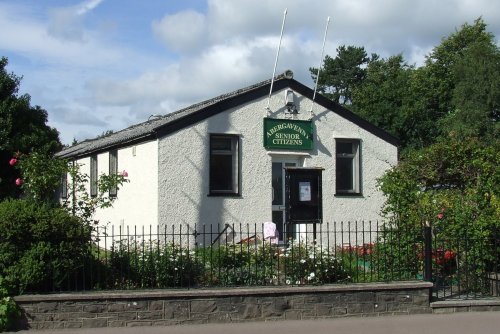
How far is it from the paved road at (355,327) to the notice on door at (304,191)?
15.6 feet

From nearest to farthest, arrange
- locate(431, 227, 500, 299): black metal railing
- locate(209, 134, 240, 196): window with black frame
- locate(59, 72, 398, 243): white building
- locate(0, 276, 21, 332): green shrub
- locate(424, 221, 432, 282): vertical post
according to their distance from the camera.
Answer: locate(0, 276, 21, 332): green shrub
locate(424, 221, 432, 282): vertical post
locate(431, 227, 500, 299): black metal railing
locate(59, 72, 398, 243): white building
locate(209, 134, 240, 196): window with black frame

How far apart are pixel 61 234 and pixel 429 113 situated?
102 feet

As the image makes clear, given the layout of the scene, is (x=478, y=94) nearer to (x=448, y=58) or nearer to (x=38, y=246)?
(x=448, y=58)

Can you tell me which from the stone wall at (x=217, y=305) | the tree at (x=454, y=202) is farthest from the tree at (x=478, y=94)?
the stone wall at (x=217, y=305)

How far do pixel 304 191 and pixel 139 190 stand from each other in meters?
4.05

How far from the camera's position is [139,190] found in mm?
15586

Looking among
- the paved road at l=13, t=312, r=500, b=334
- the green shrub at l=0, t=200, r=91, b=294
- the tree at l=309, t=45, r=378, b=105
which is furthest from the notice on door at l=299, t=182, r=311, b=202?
the tree at l=309, t=45, r=378, b=105

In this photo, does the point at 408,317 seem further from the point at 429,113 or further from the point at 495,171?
the point at 429,113

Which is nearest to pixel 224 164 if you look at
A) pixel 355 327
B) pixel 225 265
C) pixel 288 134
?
pixel 288 134

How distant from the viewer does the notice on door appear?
544 inches

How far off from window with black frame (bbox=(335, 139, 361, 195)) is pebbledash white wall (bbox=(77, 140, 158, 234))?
4.53 meters

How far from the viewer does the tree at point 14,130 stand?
19.6 metres

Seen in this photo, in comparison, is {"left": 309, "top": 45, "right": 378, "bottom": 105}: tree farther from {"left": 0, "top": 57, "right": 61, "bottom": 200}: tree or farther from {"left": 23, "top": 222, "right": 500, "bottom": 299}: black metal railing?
{"left": 23, "top": 222, "right": 500, "bottom": 299}: black metal railing

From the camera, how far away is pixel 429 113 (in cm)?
3697
